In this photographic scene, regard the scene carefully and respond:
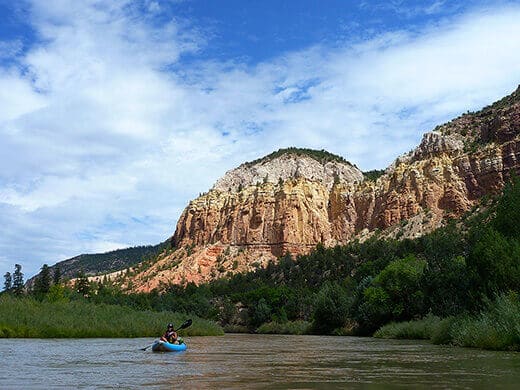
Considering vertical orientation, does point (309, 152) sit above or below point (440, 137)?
above

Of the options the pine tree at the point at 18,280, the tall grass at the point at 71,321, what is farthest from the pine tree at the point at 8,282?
the tall grass at the point at 71,321

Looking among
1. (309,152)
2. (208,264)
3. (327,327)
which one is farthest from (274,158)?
(327,327)

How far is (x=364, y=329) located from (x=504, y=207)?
27.8 m

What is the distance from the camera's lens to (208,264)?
142500 millimetres

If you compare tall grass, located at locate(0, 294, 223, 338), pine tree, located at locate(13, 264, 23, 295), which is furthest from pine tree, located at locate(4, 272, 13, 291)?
tall grass, located at locate(0, 294, 223, 338)

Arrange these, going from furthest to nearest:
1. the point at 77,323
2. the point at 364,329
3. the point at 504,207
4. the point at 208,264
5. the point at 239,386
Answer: the point at 208,264 → the point at 364,329 → the point at 77,323 → the point at 504,207 → the point at 239,386

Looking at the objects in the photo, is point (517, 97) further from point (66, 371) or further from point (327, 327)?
point (66, 371)

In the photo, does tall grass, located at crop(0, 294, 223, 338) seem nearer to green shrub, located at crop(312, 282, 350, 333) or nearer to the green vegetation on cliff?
green shrub, located at crop(312, 282, 350, 333)

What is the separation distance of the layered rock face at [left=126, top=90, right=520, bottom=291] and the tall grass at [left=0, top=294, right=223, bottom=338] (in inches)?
2900

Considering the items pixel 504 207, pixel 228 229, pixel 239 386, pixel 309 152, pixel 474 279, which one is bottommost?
pixel 239 386

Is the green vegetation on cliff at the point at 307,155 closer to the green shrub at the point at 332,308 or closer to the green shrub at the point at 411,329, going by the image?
the green shrub at the point at 332,308

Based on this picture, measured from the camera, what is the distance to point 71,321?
46656 mm

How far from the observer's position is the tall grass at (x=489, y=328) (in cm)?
2772

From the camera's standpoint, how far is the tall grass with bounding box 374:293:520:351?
90.9 ft
